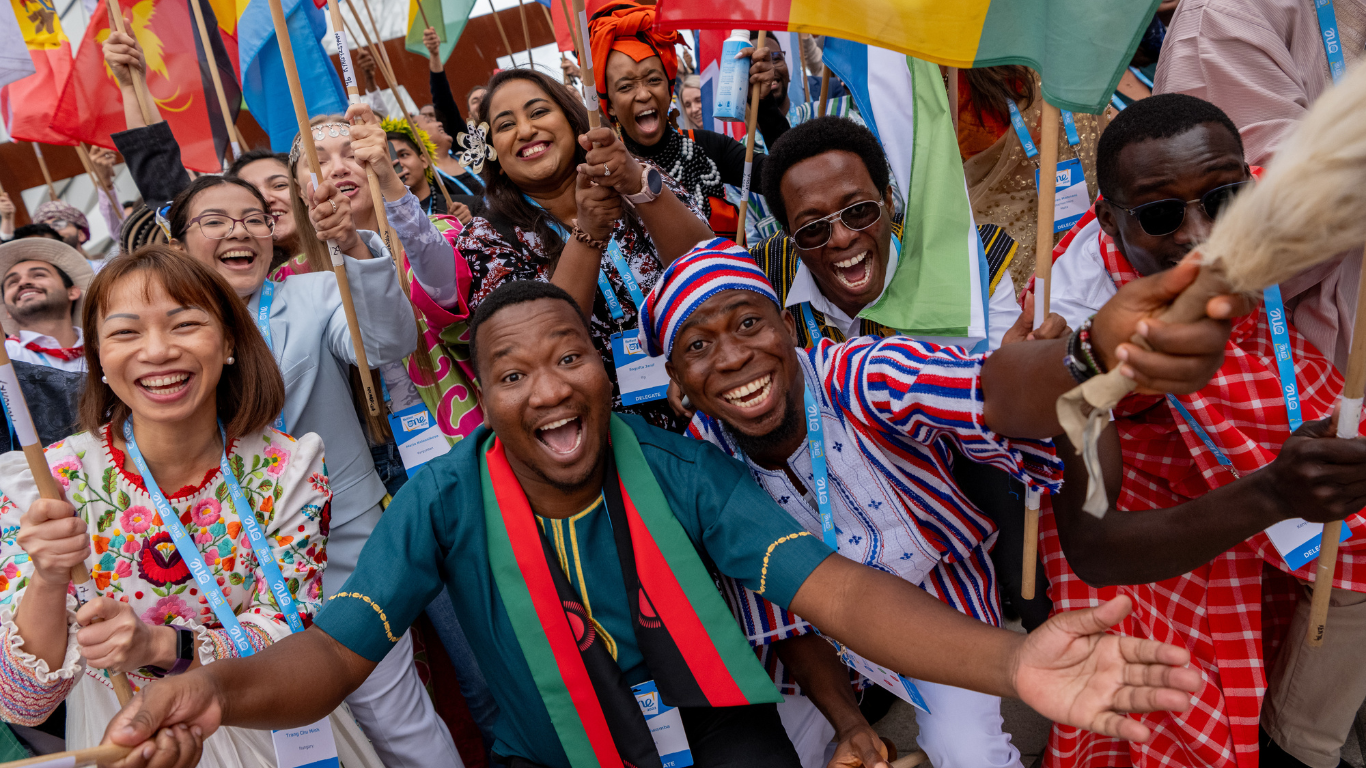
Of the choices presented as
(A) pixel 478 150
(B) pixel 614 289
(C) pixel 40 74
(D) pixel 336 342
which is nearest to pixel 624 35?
(A) pixel 478 150

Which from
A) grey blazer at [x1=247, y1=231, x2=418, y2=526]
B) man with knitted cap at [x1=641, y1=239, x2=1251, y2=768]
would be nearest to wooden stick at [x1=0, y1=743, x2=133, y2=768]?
grey blazer at [x1=247, y1=231, x2=418, y2=526]

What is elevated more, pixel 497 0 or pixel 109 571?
pixel 497 0

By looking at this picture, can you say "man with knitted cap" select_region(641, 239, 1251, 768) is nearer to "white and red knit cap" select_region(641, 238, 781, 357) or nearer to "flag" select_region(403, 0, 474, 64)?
"white and red knit cap" select_region(641, 238, 781, 357)

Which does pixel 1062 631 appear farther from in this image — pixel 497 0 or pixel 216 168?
pixel 497 0

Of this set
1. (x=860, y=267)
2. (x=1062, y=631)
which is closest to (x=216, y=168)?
(x=860, y=267)

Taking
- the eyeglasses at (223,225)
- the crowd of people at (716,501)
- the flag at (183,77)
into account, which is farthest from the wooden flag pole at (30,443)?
the flag at (183,77)

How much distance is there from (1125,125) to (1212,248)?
4.18 ft

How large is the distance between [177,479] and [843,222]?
205cm

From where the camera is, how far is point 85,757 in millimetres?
1450

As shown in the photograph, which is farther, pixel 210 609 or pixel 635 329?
pixel 635 329

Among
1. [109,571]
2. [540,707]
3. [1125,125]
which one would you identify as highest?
[1125,125]

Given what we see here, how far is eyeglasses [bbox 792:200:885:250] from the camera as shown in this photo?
8.78ft

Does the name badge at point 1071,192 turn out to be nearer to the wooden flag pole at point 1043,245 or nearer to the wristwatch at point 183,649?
the wooden flag pole at point 1043,245

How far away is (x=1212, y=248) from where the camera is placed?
1134 mm
